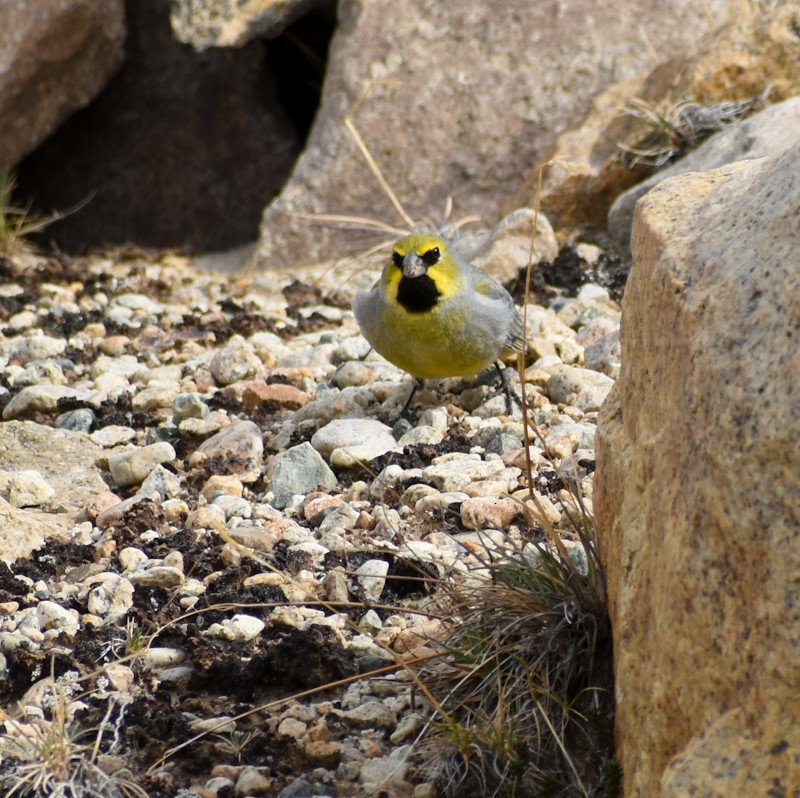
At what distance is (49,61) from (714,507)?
7.20 meters

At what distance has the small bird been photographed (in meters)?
5.04

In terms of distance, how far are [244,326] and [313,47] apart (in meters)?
3.42

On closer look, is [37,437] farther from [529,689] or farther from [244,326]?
[529,689]

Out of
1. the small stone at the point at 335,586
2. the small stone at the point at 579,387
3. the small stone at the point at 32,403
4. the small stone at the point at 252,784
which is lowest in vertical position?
the small stone at the point at 579,387

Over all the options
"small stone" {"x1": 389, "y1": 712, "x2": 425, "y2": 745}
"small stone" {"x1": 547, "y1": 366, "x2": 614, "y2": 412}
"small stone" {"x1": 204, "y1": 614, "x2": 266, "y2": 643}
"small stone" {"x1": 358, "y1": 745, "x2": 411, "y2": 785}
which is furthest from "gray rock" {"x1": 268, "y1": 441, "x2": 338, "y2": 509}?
"small stone" {"x1": 358, "y1": 745, "x2": 411, "y2": 785}

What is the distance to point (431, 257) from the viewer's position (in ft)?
16.9

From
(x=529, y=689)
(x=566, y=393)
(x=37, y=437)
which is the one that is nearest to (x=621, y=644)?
(x=529, y=689)

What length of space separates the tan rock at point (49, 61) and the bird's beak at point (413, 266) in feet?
13.5

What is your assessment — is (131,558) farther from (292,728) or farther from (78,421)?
(78,421)

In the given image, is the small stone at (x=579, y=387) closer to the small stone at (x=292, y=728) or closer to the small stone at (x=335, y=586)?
the small stone at (x=335, y=586)

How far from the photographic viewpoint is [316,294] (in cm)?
723

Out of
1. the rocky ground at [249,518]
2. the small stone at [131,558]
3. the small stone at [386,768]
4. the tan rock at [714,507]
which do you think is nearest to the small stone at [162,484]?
the rocky ground at [249,518]

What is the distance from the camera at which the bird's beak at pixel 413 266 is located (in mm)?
5039

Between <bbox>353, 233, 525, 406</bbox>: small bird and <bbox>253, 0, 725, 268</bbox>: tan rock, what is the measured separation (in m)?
2.65
